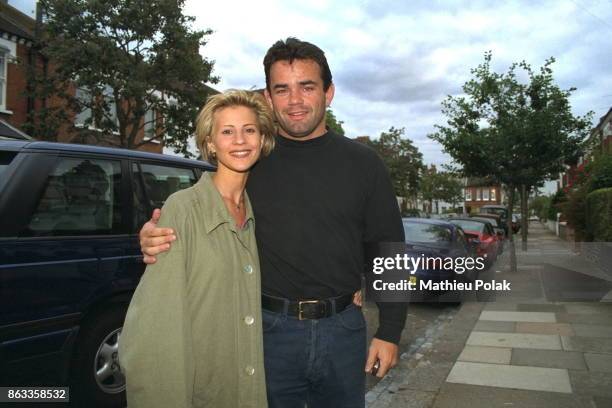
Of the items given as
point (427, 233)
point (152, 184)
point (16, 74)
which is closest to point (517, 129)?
point (427, 233)

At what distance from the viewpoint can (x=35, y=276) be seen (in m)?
3.14

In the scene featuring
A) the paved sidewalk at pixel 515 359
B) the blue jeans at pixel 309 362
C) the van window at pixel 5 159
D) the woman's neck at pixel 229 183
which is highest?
the van window at pixel 5 159

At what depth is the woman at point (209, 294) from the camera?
173cm

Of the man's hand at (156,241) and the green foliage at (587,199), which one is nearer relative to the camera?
the man's hand at (156,241)

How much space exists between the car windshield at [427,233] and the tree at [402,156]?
37.1m

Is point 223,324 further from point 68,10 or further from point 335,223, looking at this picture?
point 68,10

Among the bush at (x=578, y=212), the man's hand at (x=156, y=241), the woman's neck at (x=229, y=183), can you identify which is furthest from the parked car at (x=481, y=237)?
the man's hand at (x=156, y=241)

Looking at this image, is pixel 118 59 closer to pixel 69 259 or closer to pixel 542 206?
pixel 69 259

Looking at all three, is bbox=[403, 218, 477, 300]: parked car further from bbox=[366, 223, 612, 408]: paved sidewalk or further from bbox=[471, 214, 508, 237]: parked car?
bbox=[471, 214, 508, 237]: parked car

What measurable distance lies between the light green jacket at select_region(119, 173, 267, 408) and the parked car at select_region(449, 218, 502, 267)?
11453 millimetres

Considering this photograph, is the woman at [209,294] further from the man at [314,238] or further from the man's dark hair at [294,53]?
the man's dark hair at [294,53]

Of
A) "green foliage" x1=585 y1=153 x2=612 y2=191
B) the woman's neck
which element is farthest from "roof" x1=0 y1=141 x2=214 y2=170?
"green foliage" x1=585 y1=153 x2=612 y2=191

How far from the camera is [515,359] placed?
5508 mm

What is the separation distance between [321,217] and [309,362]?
66 cm
